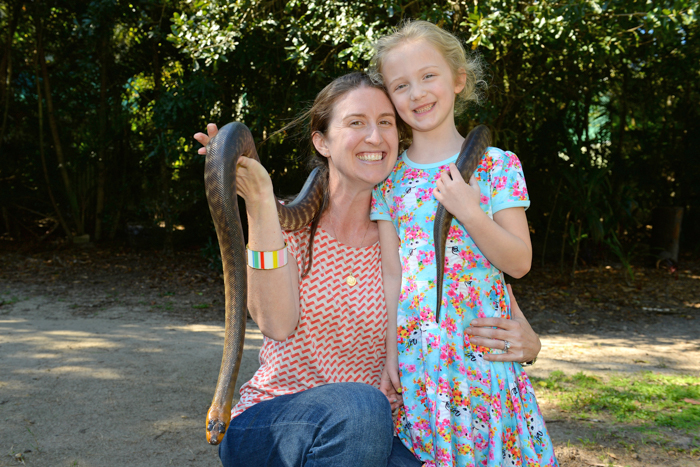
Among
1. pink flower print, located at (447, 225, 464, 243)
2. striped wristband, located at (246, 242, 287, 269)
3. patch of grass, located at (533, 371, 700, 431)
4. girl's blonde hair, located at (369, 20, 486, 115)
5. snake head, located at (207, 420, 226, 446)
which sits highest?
girl's blonde hair, located at (369, 20, 486, 115)

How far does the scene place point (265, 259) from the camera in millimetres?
1832

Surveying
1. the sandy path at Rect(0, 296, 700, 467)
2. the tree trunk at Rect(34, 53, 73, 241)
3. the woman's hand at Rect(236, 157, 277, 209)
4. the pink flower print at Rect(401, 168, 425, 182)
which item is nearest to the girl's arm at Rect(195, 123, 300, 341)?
the woman's hand at Rect(236, 157, 277, 209)

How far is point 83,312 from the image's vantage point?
5789 mm

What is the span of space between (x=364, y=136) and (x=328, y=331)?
0.72 meters

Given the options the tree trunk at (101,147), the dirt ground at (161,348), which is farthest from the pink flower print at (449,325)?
the tree trunk at (101,147)

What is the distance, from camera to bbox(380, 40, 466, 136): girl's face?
199 centimetres

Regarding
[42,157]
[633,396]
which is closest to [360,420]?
[633,396]

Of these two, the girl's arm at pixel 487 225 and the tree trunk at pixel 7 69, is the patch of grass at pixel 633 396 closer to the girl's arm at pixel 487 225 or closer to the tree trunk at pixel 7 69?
the girl's arm at pixel 487 225

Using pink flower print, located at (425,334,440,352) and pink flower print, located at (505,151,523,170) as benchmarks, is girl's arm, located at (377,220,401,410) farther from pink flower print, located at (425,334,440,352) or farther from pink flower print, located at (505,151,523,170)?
pink flower print, located at (505,151,523,170)

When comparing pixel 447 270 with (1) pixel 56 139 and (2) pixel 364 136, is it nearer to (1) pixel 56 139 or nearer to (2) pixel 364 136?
(2) pixel 364 136

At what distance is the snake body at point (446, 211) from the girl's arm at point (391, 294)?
0.72 ft

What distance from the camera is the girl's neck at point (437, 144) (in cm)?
208

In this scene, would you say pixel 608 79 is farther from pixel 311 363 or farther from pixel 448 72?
pixel 311 363

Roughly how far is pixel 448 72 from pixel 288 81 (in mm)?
4758
